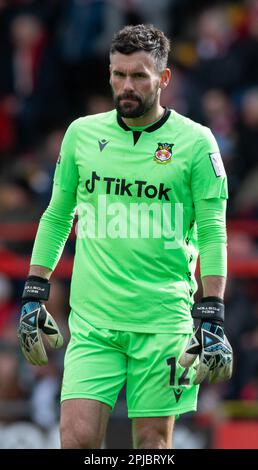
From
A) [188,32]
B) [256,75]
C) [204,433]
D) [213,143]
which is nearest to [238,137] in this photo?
[256,75]

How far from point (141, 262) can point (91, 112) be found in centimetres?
660

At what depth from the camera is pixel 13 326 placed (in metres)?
10.7

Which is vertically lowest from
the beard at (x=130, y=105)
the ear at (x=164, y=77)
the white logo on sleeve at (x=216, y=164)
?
the white logo on sleeve at (x=216, y=164)

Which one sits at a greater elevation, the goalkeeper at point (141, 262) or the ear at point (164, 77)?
the ear at point (164, 77)

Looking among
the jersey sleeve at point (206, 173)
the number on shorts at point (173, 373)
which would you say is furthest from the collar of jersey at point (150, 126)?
the number on shorts at point (173, 373)

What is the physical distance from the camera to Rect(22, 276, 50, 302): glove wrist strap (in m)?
6.71

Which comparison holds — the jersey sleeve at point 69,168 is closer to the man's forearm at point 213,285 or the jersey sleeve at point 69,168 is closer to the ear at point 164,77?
the ear at point 164,77

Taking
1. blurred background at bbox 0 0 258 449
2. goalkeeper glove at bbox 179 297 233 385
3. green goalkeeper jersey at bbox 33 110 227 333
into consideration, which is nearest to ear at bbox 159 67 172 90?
green goalkeeper jersey at bbox 33 110 227 333

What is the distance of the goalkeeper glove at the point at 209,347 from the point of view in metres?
6.44

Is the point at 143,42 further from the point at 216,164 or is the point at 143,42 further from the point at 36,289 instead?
the point at 36,289

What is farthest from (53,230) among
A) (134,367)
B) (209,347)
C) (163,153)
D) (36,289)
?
(209,347)

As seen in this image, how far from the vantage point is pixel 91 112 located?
13086 millimetres

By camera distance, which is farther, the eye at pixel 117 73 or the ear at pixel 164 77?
the ear at pixel 164 77

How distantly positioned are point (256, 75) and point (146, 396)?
689cm
